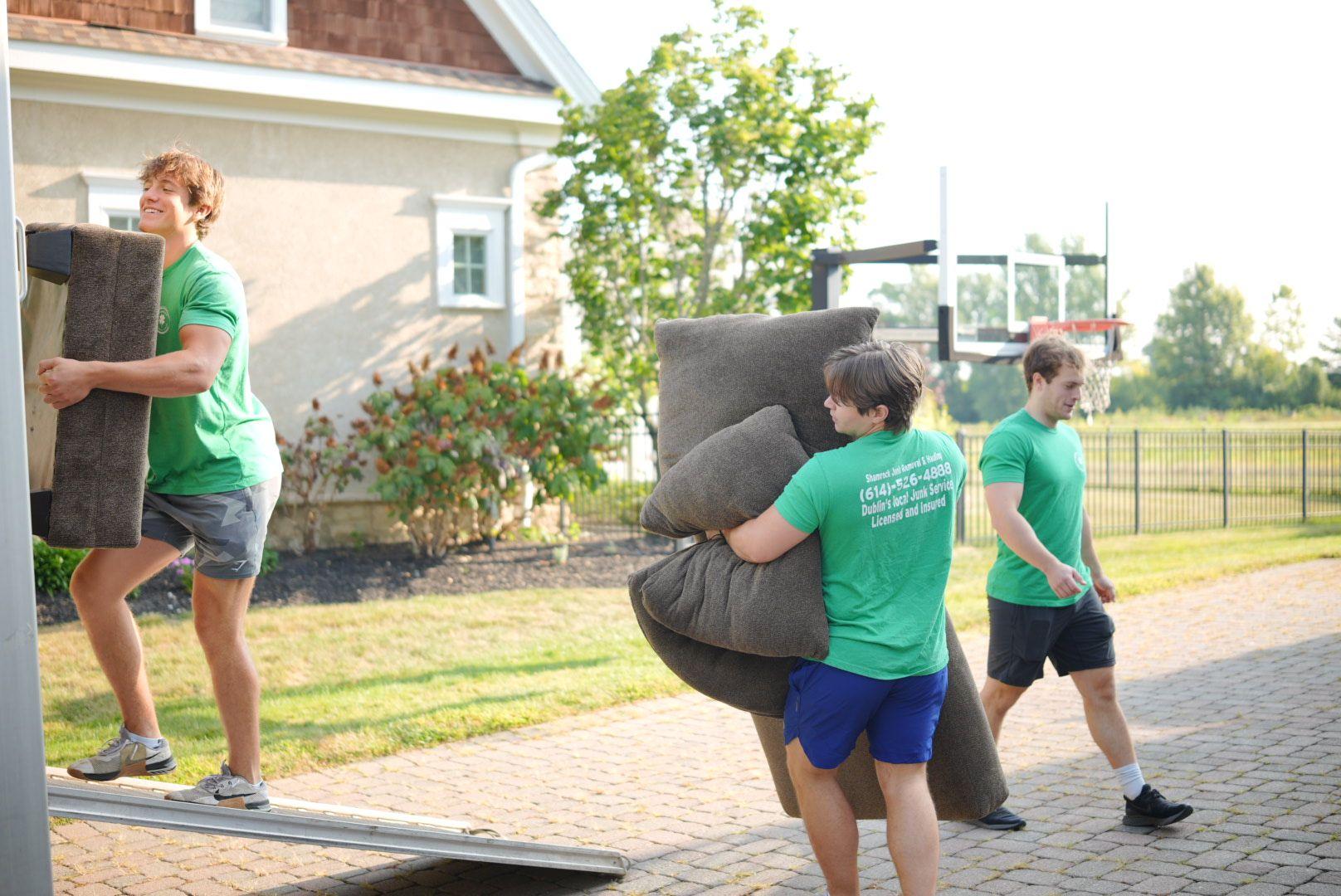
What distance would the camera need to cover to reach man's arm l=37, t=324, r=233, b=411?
142 inches

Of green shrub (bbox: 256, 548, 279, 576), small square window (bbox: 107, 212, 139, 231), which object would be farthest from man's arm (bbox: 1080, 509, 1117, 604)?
small square window (bbox: 107, 212, 139, 231)

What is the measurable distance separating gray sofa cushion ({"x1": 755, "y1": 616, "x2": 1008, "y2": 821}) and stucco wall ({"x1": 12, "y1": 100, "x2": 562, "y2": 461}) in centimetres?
1047

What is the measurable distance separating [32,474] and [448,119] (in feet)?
37.3

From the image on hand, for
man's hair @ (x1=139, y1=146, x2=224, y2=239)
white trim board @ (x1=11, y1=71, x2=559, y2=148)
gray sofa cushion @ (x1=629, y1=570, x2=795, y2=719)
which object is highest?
white trim board @ (x1=11, y1=71, x2=559, y2=148)

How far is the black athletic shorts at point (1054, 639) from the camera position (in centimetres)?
529

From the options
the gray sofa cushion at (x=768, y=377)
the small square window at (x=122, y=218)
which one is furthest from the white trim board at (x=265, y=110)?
the gray sofa cushion at (x=768, y=377)

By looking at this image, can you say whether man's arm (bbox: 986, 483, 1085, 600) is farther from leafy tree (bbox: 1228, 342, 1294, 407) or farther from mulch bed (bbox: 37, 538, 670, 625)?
leafy tree (bbox: 1228, 342, 1294, 407)

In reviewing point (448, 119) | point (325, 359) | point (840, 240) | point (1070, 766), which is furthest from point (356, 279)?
point (1070, 766)

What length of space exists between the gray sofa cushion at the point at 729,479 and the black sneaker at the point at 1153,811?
8.26ft

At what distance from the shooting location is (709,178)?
15070 mm

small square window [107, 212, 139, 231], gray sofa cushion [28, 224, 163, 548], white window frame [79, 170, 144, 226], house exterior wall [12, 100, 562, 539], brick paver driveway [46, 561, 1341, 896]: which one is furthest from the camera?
small square window [107, 212, 139, 231]

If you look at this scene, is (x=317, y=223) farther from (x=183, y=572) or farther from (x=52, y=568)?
(x=52, y=568)

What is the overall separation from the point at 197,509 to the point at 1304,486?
2119 centimetres

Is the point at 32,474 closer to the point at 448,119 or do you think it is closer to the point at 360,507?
the point at 360,507
